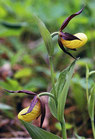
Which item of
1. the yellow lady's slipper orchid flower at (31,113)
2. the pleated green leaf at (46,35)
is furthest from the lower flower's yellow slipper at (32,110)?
the pleated green leaf at (46,35)

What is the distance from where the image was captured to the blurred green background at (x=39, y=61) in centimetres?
157

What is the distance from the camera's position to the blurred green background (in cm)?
157

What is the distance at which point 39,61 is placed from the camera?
2.34 metres

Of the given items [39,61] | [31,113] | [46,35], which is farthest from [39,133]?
[39,61]

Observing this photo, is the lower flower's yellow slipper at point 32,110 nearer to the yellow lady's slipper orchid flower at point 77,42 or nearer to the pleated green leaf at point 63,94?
the pleated green leaf at point 63,94

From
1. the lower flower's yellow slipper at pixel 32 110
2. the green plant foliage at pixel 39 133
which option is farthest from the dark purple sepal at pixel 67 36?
the green plant foliage at pixel 39 133

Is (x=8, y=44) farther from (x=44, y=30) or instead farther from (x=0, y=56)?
(x=44, y=30)

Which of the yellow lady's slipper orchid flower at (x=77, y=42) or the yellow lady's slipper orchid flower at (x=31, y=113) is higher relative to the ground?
the yellow lady's slipper orchid flower at (x=77, y=42)

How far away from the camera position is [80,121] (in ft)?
5.23

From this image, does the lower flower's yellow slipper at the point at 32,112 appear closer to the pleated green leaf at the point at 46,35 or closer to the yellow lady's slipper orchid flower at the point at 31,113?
the yellow lady's slipper orchid flower at the point at 31,113

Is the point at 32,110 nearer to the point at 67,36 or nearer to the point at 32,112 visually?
the point at 32,112

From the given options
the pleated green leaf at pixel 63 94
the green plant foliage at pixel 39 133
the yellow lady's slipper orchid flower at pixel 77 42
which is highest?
the yellow lady's slipper orchid flower at pixel 77 42

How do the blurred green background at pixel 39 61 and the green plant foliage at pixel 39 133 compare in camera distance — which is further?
the blurred green background at pixel 39 61

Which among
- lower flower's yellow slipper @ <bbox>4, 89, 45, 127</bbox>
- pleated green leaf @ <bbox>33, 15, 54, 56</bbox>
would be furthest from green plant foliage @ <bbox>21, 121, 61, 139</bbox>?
pleated green leaf @ <bbox>33, 15, 54, 56</bbox>
